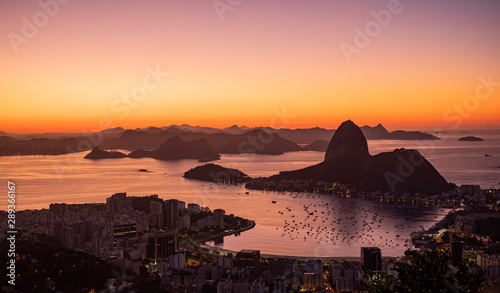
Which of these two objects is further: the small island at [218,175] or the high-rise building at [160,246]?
the small island at [218,175]

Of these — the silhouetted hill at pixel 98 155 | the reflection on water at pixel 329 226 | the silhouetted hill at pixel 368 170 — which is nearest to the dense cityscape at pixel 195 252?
the reflection on water at pixel 329 226

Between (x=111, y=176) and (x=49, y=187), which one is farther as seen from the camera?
(x=111, y=176)

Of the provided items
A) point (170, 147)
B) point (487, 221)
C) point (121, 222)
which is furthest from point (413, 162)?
point (170, 147)

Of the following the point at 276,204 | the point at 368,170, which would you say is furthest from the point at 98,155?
the point at 276,204

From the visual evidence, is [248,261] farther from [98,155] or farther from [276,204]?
[98,155]

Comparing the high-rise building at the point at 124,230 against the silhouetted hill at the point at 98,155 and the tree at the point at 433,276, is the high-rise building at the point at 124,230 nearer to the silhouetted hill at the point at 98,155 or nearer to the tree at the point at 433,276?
the tree at the point at 433,276

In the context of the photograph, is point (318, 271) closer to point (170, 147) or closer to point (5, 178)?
point (5, 178)
